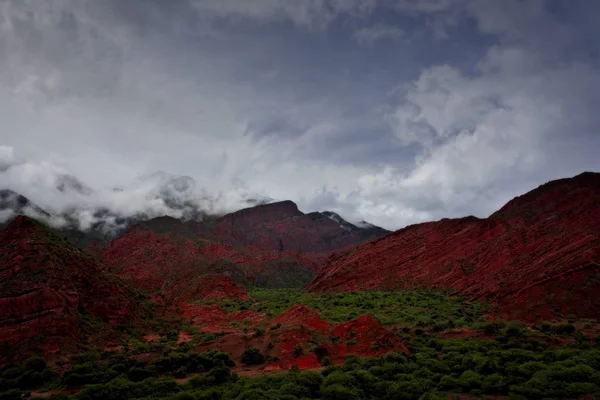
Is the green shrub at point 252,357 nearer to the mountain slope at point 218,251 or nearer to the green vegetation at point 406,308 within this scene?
the green vegetation at point 406,308

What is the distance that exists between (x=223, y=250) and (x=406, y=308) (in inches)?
3402

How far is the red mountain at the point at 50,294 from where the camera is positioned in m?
26.8

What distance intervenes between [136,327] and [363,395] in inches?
1035

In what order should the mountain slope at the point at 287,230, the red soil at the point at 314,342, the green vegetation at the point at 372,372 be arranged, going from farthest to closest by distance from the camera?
the mountain slope at the point at 287,230, the red soil at the point at 314,342, the green vegetation at the point at 372,372

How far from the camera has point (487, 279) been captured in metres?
48.7

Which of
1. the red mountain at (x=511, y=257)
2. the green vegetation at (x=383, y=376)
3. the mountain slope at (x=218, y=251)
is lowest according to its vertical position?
the green vegetation at (x=383, y=376)

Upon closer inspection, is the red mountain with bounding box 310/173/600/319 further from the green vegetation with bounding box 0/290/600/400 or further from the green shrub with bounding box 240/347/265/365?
the green shrub with bounding box 240/347/265/365

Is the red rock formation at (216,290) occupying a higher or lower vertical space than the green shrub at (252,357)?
higher

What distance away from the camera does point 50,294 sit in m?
29.1

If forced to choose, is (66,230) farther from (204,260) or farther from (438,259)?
(438,259)

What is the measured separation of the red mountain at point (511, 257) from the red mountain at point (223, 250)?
28.7 metres

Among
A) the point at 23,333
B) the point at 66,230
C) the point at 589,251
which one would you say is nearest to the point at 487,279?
the point at 589,251

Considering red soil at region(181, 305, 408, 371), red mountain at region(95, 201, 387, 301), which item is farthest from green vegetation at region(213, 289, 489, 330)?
red mountain at region(95, 201, 387, 301)

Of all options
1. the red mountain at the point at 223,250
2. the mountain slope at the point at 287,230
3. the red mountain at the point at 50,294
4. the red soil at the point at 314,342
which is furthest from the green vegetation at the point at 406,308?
the mountain slope at the point at 287,230
